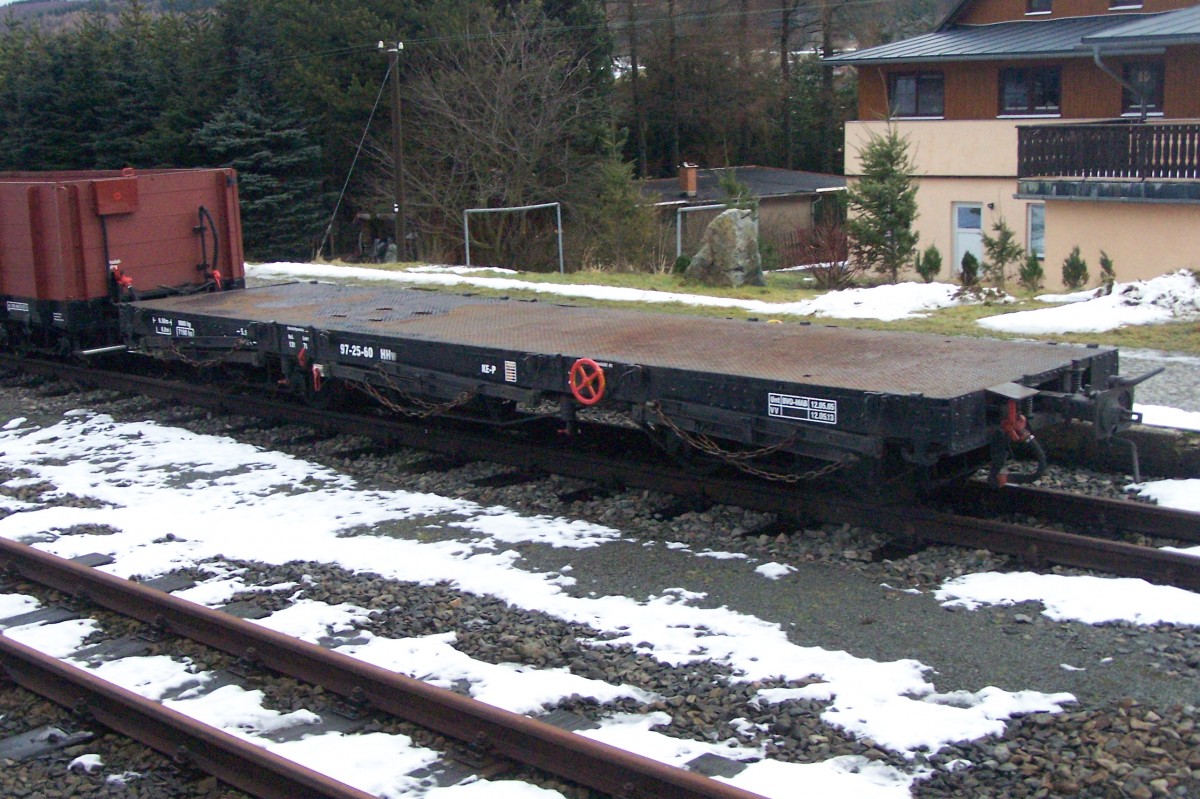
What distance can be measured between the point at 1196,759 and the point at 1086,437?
4672 mm

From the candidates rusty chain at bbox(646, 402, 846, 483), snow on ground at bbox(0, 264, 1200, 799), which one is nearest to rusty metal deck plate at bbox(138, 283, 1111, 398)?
rusty chain at bbox(646, 402, 846, 483)

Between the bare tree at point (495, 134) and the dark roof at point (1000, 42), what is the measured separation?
8.64m

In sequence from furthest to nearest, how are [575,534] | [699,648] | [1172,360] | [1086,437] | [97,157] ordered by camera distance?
[97,157]
[1172,360]
[1086,437]
[575,534]
[699,648]

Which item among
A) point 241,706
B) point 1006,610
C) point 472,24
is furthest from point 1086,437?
point 472,24

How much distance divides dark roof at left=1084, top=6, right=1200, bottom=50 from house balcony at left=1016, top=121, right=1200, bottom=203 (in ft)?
7.89

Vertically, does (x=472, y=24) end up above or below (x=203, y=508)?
above

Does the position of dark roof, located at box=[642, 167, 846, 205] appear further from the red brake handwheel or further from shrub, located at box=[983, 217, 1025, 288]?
the red brake handwheel

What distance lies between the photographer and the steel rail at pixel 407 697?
4.61 metres

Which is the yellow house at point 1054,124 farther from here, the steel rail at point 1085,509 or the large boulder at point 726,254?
the steel rail at point 1085,509

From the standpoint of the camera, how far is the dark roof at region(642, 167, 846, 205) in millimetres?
43125

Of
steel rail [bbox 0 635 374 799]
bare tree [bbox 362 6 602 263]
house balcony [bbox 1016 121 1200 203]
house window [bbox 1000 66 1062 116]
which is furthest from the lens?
bare tree [bbox 362 6 602 263]

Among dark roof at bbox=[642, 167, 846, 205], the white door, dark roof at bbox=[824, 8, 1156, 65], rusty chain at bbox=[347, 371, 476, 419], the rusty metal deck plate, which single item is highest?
dark roof at bbox=[824, 8, 1156, 65]

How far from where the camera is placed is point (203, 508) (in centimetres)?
905

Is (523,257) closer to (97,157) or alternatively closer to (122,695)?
(97,157)
